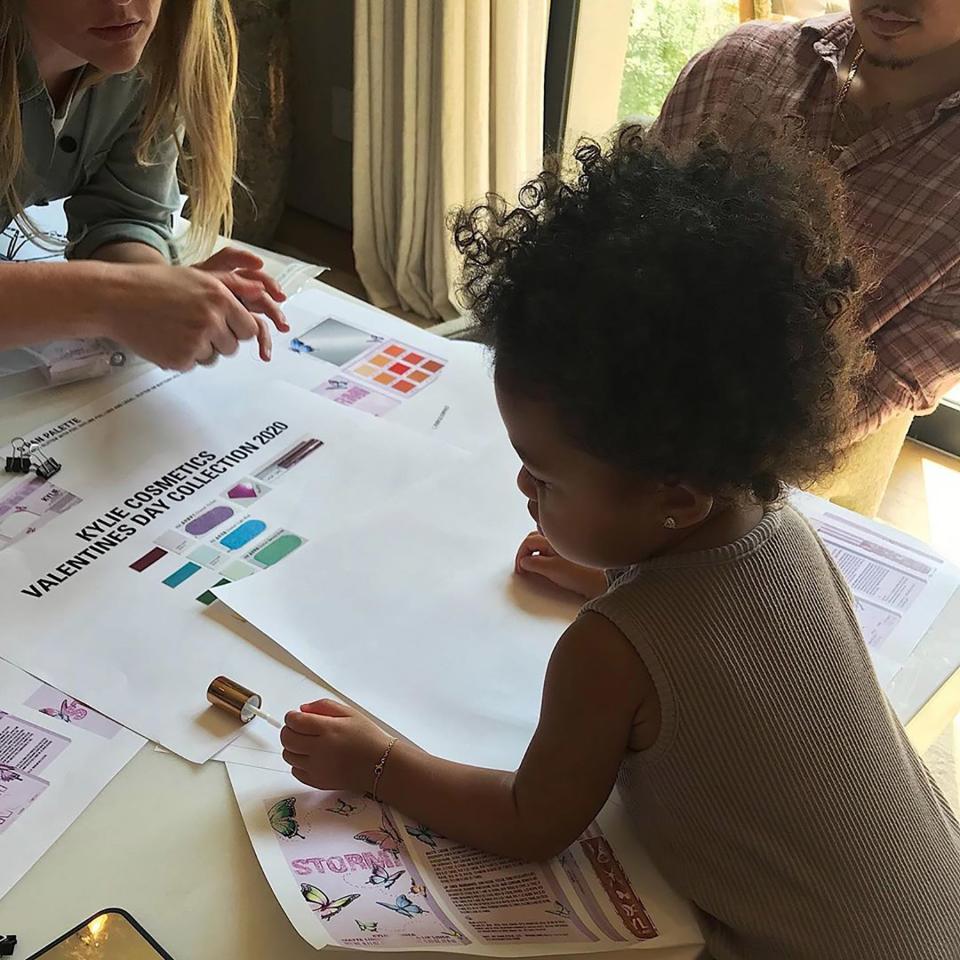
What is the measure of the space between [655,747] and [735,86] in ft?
3.05

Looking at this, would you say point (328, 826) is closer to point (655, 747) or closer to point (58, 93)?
point (655, 747)

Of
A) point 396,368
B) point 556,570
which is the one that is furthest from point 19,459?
point 556,570

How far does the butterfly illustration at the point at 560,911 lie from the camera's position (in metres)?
0.66

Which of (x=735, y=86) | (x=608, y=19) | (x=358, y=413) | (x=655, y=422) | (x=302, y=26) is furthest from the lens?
(x=302, y=26)

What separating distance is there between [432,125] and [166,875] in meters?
1.97

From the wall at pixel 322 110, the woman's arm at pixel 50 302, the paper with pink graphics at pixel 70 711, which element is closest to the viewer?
the paper with pink graphics at pixel 70 711

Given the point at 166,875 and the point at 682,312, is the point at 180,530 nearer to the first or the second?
the point at 166,875

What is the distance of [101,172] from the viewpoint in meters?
1.24

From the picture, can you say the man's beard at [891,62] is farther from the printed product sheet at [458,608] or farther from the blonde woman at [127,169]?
the blonde woman at [127,169]

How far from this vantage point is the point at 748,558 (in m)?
0.70

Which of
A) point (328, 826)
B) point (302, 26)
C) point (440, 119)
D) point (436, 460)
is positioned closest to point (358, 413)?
point (436, 460)

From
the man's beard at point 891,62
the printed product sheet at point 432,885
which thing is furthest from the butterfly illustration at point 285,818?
the man's beard at point 891,62

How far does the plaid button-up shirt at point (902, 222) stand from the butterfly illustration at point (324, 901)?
31.7 inches

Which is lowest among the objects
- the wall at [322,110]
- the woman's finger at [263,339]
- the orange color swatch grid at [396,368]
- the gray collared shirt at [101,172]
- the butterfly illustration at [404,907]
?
the wall at [322,110]
